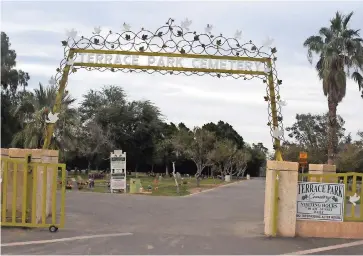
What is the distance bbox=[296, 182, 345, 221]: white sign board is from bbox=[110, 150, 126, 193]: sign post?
730 inches

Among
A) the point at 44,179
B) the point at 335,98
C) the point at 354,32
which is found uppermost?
the point at 354,32

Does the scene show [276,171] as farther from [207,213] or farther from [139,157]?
[139,157]

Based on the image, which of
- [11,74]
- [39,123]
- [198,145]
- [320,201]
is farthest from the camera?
[11,74]

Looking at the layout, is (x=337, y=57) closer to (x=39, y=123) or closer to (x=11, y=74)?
(x=39, y=123)

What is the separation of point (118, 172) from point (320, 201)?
18990mm

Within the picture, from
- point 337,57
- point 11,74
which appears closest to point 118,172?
point 337,57

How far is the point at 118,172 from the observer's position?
2989 centimetres

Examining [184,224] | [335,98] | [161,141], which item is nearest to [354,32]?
[335,98]

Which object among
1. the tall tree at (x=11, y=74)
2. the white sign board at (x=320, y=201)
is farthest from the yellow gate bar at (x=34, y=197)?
the tall tree at (x=11, y=74)

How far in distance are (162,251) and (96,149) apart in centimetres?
4660

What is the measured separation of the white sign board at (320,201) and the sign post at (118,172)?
1853 centimetres

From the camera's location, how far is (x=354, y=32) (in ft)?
100

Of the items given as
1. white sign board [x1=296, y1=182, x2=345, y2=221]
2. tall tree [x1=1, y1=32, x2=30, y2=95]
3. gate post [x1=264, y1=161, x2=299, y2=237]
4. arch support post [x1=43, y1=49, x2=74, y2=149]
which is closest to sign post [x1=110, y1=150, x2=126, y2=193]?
arch support post [x1=43, y1=49, x2=74, y2=149]

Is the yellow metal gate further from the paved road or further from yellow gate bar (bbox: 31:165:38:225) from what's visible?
the paved road
